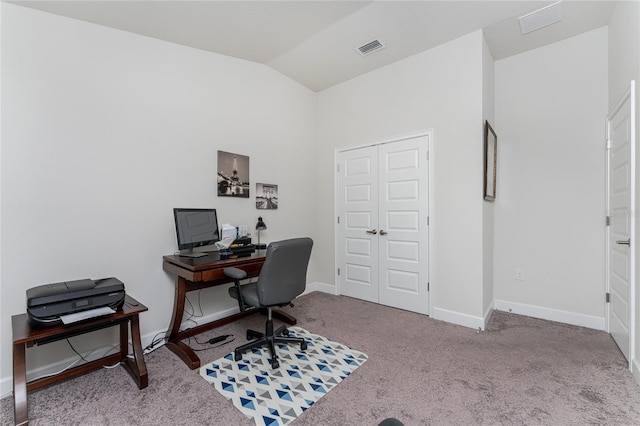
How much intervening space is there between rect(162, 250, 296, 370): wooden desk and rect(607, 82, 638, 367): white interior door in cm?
295

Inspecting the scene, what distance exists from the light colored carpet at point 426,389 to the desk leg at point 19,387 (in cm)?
10

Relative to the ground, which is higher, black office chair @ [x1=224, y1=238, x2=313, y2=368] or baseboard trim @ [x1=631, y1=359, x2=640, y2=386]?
black office chair @ [x1=224, y1=238, x2=313, y2=368]

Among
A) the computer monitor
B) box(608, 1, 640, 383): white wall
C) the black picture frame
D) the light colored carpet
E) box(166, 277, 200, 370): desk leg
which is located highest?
box(608, 1, 640, 383): white wall

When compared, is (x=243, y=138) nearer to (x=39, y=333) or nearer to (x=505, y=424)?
(x=39, y=333)

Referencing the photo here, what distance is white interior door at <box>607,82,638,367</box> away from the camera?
2047 mm

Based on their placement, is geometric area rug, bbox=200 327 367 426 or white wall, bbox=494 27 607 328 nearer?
geometric area rug, bbox=200 327 367 426

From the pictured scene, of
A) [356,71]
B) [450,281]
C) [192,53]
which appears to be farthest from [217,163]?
[450,281]

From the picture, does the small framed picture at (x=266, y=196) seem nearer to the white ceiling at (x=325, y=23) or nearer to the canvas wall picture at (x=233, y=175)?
the canvas wall picture at (x=233, y=175)

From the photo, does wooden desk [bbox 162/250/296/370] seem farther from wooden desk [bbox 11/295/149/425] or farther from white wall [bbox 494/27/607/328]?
white wall [bbox 494/27/607/328]

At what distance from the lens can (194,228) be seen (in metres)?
2.57

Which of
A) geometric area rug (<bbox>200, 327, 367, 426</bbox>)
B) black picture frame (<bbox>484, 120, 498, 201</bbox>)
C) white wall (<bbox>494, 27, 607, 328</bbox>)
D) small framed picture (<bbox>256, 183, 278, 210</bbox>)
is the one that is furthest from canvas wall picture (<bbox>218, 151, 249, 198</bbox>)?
white wall (<bbox>494, 27, 607, 328</bbox>)

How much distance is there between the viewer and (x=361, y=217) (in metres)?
3.74

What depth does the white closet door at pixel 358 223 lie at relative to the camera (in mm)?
3607

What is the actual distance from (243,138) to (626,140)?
355 centimetres
